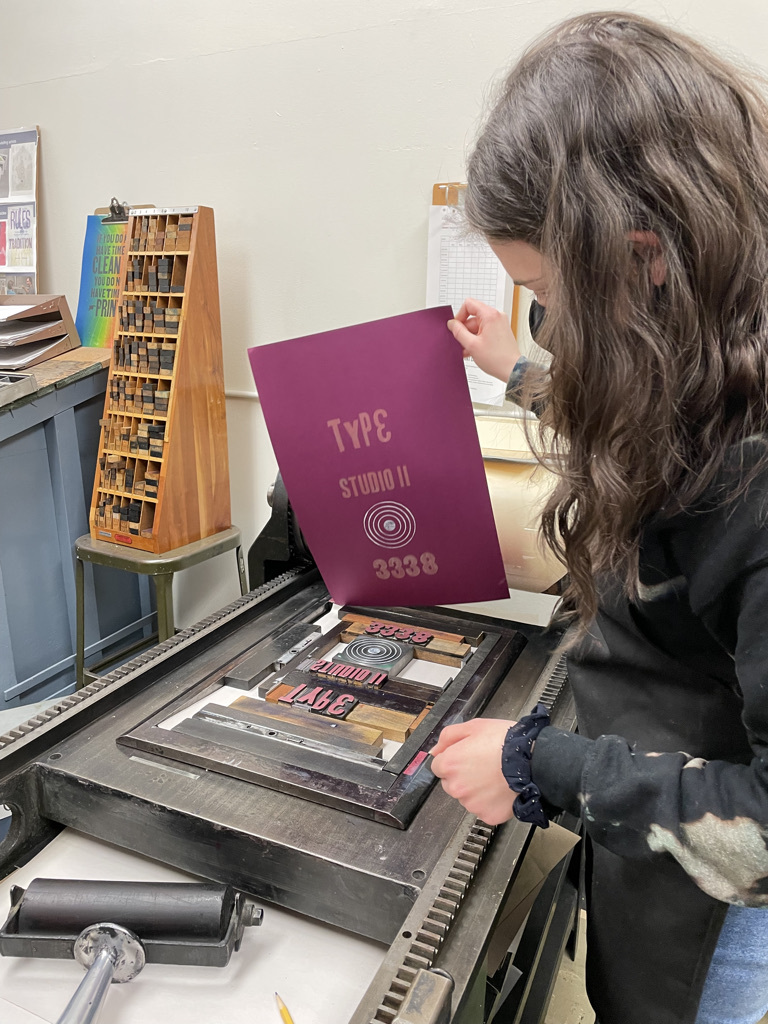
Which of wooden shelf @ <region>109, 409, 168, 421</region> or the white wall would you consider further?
wooden shelf @ <region>109, 409, 168, 421</region>

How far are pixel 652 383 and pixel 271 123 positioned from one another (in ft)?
5.73

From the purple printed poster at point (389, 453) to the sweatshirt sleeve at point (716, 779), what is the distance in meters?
0.48

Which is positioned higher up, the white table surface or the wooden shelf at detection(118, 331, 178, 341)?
the wooden shelf at detection(118, 331, 178, 341)

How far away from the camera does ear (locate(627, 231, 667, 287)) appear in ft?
1.68

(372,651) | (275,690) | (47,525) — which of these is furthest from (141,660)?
(47,525)

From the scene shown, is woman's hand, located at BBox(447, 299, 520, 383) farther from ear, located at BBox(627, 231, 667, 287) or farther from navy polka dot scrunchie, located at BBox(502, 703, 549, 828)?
navy polka dot scrunchie, located at BBox(502, 703, 549, 828)

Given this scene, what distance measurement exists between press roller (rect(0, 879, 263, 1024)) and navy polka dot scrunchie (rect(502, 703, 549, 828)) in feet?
0.98

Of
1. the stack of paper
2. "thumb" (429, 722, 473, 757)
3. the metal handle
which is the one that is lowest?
the metal handle

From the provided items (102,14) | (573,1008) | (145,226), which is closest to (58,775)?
(573,1008)

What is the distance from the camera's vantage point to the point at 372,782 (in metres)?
0.77

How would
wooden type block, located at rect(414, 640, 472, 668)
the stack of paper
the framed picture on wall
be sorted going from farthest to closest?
the framed picture on wall
the stack of paper
wooden type block, located at rect(414, 640, 472, 668)

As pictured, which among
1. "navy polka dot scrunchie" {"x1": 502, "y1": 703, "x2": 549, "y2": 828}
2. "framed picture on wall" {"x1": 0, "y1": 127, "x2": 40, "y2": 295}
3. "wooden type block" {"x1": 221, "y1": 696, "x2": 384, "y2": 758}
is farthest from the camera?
"framed picture on wall" {"x1": 0, "y1": 127, "x2": 40, "y2": 295}

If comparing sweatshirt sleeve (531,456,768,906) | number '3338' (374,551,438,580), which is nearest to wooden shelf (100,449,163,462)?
number '3338' (374,551,438,580)

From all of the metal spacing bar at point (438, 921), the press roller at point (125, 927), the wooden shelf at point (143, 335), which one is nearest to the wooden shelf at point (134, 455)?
the wooden shelf at point (143, 335)
